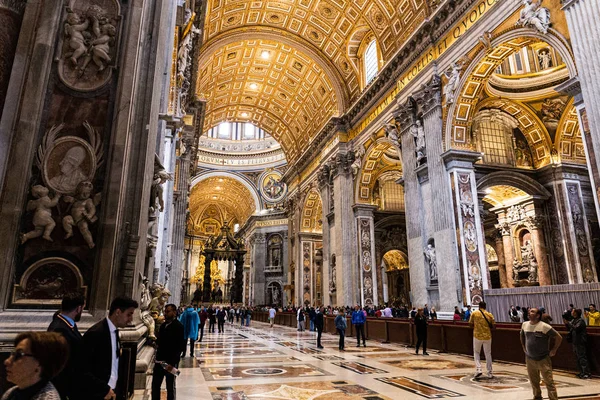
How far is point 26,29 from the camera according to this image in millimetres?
3617

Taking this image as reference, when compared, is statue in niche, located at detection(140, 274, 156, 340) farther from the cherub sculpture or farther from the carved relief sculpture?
the cherub sculpture

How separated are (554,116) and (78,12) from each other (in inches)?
589

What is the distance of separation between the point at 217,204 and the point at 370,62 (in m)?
32.7

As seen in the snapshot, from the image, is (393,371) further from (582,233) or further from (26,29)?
(582,233)

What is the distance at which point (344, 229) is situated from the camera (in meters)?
17.8

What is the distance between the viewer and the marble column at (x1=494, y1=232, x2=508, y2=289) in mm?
15797

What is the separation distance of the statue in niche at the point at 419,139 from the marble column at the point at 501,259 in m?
6.04

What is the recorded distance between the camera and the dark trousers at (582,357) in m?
5.67

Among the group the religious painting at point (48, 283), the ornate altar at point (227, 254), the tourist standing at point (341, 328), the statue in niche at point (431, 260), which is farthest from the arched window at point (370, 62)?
the ornate altar at point (227, 254)

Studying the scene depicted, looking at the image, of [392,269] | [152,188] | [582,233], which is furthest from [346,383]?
[392,269]

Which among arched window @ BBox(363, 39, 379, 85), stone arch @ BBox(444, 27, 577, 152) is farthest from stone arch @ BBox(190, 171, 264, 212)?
stone arch @ BBox(444, 27, 577, 152)

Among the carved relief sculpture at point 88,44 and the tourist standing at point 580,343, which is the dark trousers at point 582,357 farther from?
the carved relief sculpture at point 88,44

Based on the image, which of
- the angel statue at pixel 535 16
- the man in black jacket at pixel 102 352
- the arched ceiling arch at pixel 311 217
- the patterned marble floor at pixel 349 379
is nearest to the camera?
the man in black jacket at pixel 102 352

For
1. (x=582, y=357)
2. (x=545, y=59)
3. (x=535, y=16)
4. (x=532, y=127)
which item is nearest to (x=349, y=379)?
(x=582, y=357)
